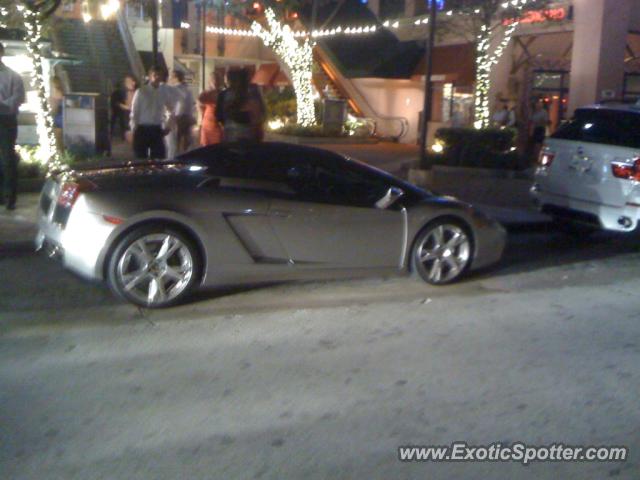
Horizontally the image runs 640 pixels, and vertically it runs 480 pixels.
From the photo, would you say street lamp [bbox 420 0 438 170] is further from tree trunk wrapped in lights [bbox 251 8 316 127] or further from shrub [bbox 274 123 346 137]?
tree trunk wrapped in lights [bbox 251 8 316 127]

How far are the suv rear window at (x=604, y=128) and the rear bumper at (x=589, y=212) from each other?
0.70m

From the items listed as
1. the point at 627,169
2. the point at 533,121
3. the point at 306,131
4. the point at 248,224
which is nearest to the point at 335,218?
the point at 248,224

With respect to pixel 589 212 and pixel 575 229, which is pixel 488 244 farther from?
pixel 575 229

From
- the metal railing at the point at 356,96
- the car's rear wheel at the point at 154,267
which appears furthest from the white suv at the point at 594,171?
the metal railing at the point at 356,96

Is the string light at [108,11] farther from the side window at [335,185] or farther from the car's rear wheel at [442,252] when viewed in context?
the car's rear wheel at [442,252]

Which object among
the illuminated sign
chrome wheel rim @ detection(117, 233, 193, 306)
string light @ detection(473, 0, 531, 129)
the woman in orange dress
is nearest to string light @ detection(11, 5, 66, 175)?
the woman in orange dress

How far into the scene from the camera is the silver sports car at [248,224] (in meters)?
7.33

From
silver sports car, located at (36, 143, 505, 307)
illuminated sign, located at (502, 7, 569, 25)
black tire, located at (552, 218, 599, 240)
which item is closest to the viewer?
silver sports car, located at (36, 143, 505, 307)

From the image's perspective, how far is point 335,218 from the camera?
26.5ft

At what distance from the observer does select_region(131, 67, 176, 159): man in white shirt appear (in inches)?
475

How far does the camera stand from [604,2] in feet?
63.4

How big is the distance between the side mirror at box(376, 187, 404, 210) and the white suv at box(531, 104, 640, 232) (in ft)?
10.0

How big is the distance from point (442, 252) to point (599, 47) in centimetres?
1249

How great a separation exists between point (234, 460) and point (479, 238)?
4.67m
